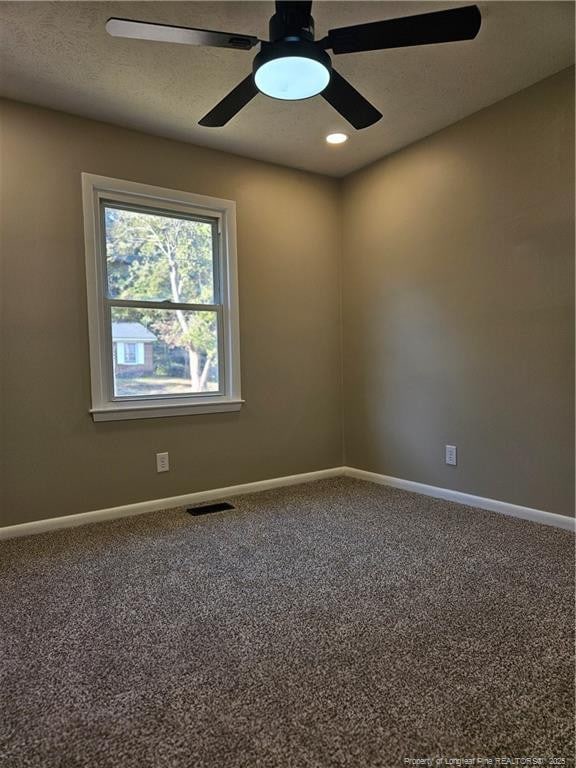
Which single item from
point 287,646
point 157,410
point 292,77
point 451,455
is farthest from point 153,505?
point 292,77

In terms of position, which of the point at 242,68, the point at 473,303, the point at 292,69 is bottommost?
the point at 473,303

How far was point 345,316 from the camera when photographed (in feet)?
13.1

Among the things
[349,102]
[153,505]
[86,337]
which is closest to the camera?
[349,102]

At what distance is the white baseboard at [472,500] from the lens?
2653 mm

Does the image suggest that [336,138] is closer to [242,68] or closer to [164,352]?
[242,68]

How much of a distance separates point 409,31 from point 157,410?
2500 mm

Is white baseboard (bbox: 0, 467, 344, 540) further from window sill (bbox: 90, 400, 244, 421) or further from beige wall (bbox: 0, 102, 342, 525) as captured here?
window sill (bbox: 90, 400, 244, 421)

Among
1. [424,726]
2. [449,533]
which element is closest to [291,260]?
[449,533]

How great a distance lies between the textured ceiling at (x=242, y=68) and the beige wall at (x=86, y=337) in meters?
0.26

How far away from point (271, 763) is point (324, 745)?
14 cm

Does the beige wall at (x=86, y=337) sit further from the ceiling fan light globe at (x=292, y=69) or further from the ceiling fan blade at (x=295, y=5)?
the ceiling fan blade at (x=295, y=5)

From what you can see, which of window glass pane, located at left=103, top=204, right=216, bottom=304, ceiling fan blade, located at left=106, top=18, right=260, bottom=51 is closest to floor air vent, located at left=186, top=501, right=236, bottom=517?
window glass pane, located at left=103, top=204, right=216, bottom=304

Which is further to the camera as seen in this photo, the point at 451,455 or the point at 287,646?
the point at 451,455

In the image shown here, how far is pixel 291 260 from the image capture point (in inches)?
148
